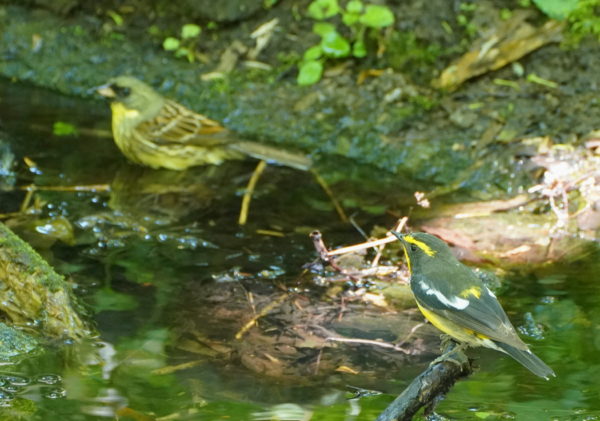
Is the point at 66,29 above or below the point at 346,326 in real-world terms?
above

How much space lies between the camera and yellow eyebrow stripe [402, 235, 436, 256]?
458 centimetres

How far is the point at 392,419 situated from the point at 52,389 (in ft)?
5.44

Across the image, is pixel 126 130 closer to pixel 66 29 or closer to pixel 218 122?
pixel 218 122

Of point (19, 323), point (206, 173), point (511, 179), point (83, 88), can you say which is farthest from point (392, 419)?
point (83, 88)

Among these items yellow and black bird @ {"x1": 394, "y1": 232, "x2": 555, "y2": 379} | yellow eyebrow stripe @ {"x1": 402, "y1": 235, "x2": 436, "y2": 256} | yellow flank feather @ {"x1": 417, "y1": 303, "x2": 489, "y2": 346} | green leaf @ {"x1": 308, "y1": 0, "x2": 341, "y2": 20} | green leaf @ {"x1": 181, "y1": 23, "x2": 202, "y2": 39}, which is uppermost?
green leaf @ {"x1": 308, "y1": 0, "x2": 341, "y2": 20}

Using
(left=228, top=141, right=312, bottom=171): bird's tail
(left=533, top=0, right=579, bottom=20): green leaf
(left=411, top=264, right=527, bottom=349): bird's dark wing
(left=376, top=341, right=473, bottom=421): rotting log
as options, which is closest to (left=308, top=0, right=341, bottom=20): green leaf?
(left=228, top=141, right=312, bottom=171): bird's tail

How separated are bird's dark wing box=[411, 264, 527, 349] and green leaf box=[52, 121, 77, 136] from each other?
469cm

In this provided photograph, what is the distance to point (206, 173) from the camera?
8.01m

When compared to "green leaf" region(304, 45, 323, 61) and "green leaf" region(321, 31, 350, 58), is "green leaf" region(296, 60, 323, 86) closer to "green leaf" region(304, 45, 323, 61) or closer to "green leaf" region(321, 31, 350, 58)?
"green leaf" region(304, 45, 323, 61)

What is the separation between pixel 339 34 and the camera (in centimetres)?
909

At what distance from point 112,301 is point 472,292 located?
7.16 feet

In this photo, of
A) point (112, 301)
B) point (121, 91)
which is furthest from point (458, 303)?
point (121, 91)

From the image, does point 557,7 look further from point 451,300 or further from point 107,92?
point 451,300

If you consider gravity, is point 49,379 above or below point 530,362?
below
